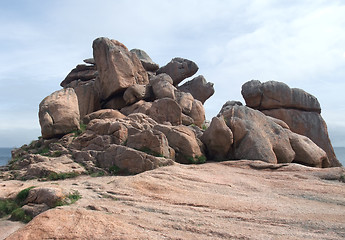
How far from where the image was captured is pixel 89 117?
21.1 metres

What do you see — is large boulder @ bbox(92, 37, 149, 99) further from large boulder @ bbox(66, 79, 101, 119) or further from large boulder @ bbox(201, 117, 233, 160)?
large boulder @ bbox(201, 117, 233, 160)

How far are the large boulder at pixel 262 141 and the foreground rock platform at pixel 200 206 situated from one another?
8.30 ft

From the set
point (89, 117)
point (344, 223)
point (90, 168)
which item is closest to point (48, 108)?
point (89, 117)

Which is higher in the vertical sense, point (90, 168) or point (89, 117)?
point (89, 117)

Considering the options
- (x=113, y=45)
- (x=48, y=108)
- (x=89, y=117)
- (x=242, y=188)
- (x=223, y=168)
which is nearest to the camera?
(x=242, y=188)

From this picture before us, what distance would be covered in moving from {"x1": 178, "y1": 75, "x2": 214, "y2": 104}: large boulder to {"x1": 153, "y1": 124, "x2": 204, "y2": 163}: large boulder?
16.0m

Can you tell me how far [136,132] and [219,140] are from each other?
4749 millimetres

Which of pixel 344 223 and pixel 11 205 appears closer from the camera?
pixel 344 223

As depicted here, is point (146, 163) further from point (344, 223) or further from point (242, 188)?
point (344, 223)

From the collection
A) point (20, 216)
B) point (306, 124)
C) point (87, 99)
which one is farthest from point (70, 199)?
point (306, 124)

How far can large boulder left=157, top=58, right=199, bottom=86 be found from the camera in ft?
110

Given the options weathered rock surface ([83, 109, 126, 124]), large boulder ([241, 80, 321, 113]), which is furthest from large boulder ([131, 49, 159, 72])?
weathered rock surface ([83, 109, 126, 124])

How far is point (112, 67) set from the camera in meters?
23.9

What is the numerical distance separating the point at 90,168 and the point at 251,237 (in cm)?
852
